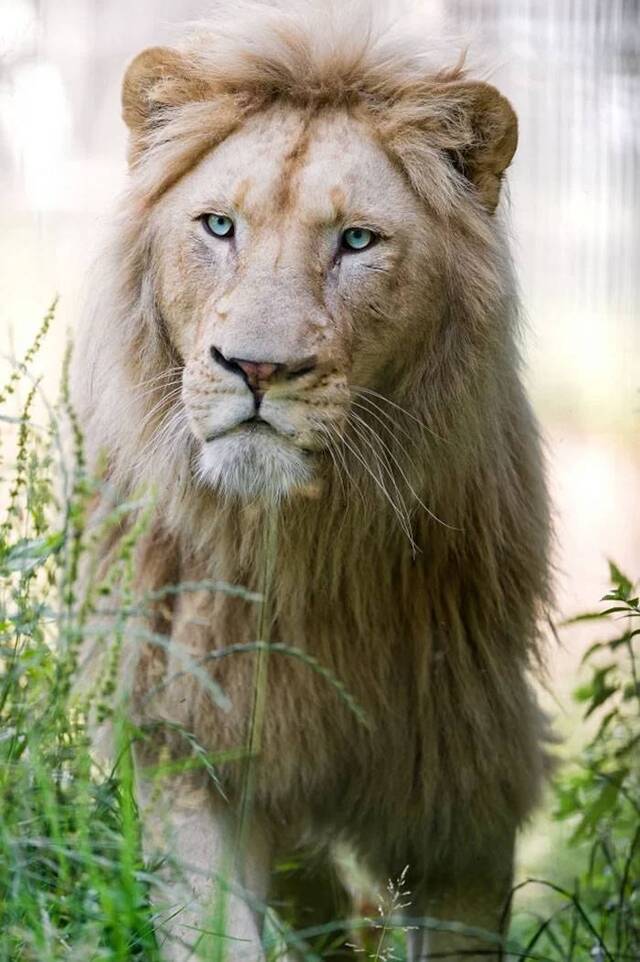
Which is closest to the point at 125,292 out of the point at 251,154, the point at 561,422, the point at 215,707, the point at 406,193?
the point at 251,154

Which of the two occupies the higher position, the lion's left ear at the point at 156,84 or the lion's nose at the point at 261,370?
the lion's left ear at the point at 156,84

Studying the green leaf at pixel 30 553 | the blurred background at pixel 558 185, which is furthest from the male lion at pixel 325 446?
the blurred background at pixel 558 185

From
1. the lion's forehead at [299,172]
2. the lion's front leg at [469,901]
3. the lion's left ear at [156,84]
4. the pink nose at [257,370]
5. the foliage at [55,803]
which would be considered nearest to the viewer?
the foliage at [55,803]

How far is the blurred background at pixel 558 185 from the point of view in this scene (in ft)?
18.0

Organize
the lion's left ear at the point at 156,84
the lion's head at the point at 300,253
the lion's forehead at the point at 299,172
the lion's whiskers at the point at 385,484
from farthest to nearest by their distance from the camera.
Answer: the lion's left ear at the point at 156,84 < the lion's whiskers at the point at 385,484 < the lion's forehead at the point at 299,172 < the lion's head at the point at 300,253

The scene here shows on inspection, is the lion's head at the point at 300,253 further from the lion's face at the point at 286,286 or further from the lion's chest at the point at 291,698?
the lion's chest at the point at 291,698

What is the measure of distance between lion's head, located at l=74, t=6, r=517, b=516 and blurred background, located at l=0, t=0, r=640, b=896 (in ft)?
6.28

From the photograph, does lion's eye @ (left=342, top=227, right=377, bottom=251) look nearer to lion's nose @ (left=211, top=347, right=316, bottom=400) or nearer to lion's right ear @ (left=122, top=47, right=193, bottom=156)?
lion's nose @ (left=211, top=347, right=316, bottom=400)

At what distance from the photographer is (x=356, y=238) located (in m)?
3.21

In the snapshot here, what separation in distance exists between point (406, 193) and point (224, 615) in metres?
1.00

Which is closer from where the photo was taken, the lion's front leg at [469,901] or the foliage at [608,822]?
the foliage at [608,822]

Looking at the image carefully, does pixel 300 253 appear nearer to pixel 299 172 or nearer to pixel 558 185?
pixel 299 172

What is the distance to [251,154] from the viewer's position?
10.8ft

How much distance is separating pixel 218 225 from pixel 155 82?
0.45 meters
